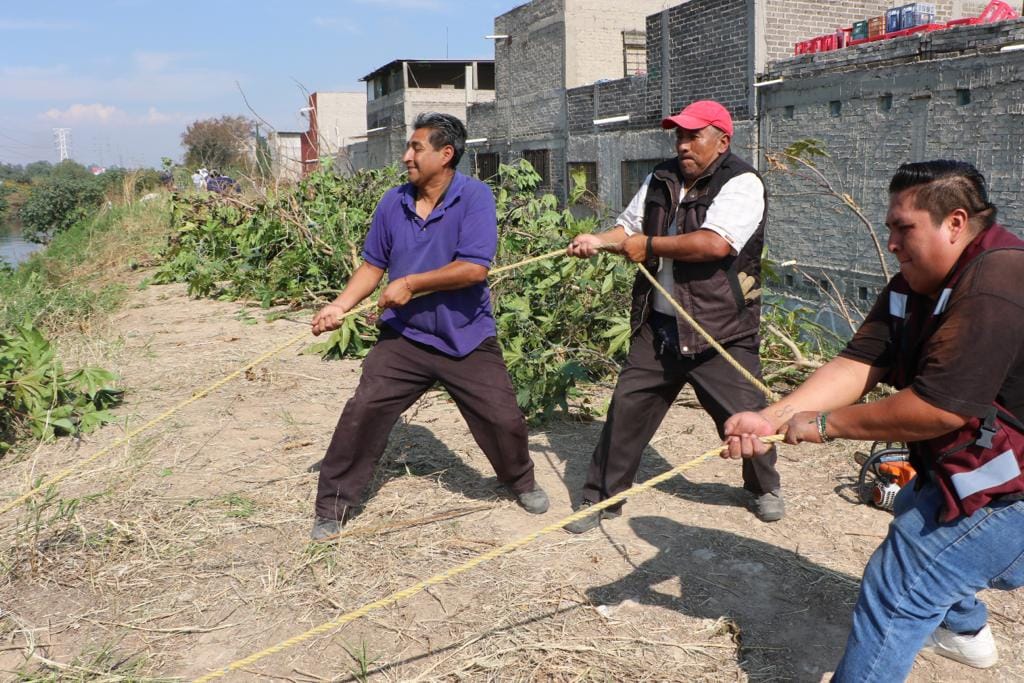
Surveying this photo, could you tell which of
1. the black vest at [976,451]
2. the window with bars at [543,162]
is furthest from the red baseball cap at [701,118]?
the window with bars at [543,162]

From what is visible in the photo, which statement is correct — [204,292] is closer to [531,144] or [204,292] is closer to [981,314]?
[981,314]

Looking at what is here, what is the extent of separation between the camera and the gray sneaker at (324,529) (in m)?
3.98

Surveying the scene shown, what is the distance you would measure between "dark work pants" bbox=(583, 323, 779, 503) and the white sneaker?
121 centimetres

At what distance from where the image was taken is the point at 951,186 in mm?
2273

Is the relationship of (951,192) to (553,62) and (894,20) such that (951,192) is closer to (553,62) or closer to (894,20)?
(894,20)

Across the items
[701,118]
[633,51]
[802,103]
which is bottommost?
[701,118]

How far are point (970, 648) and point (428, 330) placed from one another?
2.41 meters

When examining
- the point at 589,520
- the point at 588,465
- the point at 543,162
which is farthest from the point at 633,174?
the point at 589,520

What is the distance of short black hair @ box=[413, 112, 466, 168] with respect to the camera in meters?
3.99

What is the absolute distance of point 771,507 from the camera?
416 centimetres

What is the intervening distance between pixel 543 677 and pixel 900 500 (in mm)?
1279

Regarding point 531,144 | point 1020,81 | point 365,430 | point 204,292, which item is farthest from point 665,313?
point 531,144

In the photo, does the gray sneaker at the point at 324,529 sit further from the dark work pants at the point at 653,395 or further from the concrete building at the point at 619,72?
the concrete building at the point at 619,72

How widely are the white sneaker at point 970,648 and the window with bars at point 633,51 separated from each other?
19.7 m
